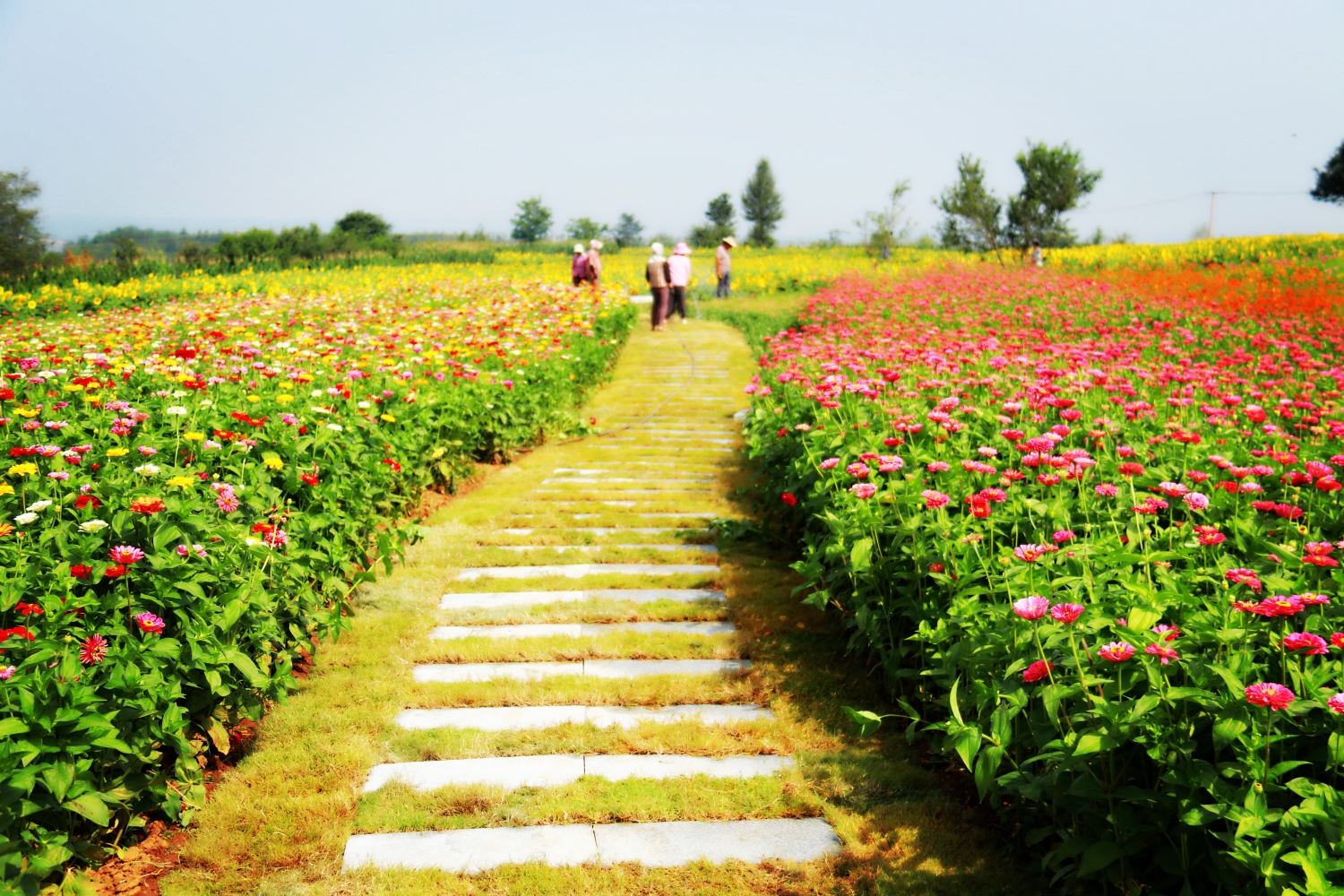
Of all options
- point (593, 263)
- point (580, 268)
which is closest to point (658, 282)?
point (593, 263)

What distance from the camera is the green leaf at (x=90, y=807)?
1943mm

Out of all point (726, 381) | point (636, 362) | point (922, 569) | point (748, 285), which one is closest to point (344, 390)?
point (922, 569)

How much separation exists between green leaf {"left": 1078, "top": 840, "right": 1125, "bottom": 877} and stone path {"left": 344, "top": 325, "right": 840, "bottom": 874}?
0.76 m

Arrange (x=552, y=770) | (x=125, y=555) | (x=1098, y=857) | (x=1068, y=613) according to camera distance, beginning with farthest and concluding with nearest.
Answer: (x=552, y=770) → (x=125, y=555) → (x=1068, y=613) → (x=1098, y=857)

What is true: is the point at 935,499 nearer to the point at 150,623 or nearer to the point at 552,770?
the point at 552,770

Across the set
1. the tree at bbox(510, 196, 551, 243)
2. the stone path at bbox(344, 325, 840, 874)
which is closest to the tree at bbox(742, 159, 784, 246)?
the tree at bbox(510, 196, 551, 243)

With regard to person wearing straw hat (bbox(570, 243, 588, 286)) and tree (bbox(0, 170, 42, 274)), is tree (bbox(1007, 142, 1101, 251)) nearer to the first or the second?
person wearing straw hat (bbox(570, 243, 588, 286))

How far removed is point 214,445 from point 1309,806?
367 centimetres

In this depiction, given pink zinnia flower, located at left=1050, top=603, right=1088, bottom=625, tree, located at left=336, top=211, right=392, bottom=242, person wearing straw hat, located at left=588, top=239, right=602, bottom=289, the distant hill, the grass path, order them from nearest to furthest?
pink zinnia flower, located at left=1050, top=603, right=1088, bottom=625, the grass path, person wearing straw hat, located at left=588, top=239, right=602, bottom=289, the distant hill, tree, located at left=336, top=211, right=392, bottom=242

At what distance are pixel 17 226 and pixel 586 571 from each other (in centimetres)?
2612

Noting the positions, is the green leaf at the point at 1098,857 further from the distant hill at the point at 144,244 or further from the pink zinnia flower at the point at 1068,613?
the distant hill at the point at 144,244

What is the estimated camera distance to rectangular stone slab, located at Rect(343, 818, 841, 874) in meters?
2.34

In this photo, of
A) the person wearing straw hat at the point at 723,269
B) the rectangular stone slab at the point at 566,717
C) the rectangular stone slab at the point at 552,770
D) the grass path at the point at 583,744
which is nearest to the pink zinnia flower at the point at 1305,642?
the grass path at the point at 583,744

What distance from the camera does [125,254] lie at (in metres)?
20.3
